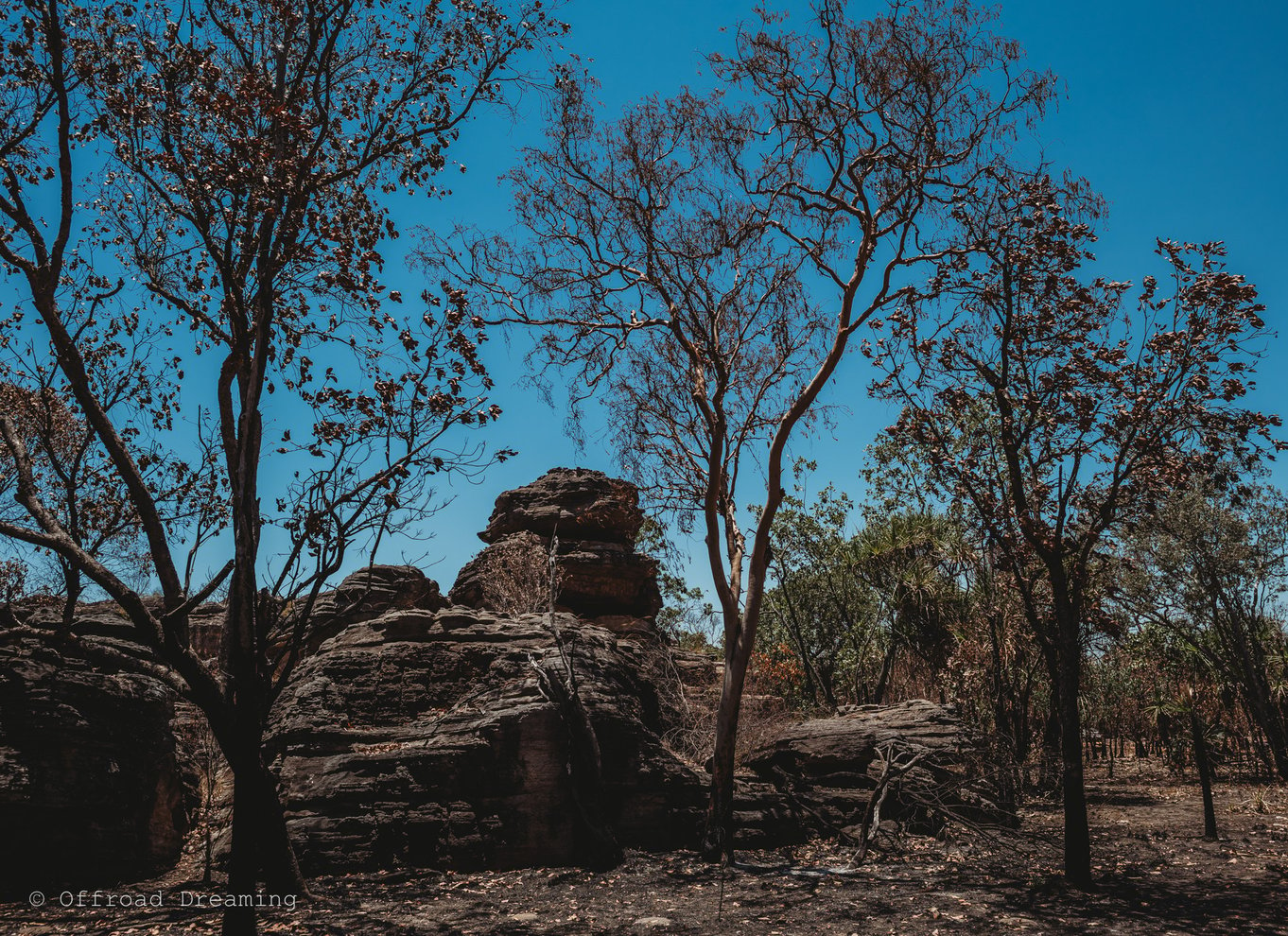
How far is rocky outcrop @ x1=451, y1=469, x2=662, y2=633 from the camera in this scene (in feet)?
91.2

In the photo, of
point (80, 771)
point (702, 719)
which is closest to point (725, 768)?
point (702, 719)

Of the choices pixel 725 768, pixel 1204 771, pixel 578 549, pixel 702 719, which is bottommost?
pixel 1204 771

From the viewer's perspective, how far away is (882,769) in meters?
13.5

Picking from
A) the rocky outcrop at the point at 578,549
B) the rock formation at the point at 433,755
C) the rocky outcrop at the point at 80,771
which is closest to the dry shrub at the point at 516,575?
the rocky outcrop at the point at 578,549

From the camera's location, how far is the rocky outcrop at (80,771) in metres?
9.30

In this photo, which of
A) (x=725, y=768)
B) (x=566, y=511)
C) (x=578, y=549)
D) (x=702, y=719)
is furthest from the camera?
(x=566, y=511)

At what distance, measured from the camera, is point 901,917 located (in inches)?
343

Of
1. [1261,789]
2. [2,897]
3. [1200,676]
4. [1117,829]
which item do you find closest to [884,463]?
[1200,676]

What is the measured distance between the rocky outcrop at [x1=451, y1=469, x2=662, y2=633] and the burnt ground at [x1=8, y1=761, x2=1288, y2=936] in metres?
16.0

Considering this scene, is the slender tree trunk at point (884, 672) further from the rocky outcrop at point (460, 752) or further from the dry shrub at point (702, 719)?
the rocky outcrop at point (460, 752)

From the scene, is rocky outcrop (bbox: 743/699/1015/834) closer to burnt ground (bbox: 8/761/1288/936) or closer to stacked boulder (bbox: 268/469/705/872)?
burnt ground (bbox: 8/761/1288/936)

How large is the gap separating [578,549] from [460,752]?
59.6 feet

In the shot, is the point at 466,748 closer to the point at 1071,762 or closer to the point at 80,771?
the point at 80,771

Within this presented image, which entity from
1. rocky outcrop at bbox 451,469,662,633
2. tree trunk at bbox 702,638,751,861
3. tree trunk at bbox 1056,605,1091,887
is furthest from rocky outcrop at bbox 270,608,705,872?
rocky outcrop at bbox 451,469,662,633
